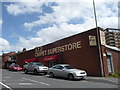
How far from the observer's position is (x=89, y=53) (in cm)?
1819

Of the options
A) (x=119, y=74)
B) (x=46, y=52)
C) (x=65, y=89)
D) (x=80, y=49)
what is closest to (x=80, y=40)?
(x=80, y=49)

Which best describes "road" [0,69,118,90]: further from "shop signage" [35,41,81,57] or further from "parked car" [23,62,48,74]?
"shop signage" [35,41,81,57]

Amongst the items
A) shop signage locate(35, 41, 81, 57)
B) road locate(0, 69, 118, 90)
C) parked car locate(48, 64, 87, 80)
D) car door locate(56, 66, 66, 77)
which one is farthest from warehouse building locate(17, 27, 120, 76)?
car door locate(56, 66, 66, 77)

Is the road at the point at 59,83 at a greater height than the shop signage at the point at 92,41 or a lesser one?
lesser

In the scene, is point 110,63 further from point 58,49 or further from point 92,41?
point 58,49

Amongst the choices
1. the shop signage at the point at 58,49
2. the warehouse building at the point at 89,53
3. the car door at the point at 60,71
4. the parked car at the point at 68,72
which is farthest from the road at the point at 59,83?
the shop signage at the point at 58,49

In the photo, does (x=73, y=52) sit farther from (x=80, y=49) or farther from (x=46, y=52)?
(x=46, y=52)

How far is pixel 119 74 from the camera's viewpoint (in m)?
16.0

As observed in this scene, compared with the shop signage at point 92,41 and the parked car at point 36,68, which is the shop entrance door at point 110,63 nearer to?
the shop signage at point 92,41

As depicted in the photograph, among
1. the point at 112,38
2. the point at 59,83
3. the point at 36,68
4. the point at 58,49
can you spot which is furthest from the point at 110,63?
the point at 112,38

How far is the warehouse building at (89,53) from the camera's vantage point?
17250mm

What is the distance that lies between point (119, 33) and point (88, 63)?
367 feet

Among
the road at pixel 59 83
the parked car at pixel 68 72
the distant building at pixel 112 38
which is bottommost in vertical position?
the road at pixel 59 83

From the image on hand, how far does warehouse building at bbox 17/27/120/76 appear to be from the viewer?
17.2m
